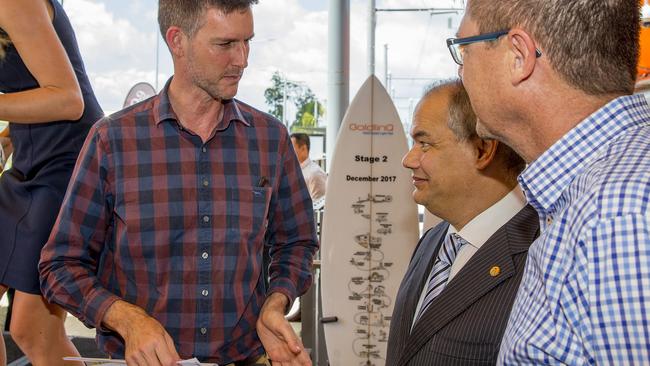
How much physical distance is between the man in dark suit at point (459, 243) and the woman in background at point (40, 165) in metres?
0.96

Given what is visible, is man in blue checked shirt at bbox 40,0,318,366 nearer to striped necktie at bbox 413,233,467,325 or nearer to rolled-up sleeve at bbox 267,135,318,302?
rolled-up sleeve at bbox 267,135,318,302

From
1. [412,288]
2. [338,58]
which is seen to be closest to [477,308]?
[412,288]

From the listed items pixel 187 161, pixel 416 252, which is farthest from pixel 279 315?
pixel 416 252

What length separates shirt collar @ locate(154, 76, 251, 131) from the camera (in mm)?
1779

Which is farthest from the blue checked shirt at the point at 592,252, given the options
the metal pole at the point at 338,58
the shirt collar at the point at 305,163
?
the metal pole at the point at 338,58

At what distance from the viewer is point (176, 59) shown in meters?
1.87

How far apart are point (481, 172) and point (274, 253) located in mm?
618

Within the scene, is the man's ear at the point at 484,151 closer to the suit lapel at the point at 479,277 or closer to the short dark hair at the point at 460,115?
the short dark hair at the point at 460,115

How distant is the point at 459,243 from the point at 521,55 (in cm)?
94

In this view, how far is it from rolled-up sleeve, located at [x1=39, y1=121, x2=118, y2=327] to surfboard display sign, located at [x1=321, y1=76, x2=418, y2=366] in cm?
302

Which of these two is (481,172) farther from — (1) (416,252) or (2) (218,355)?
(2) (218,355)

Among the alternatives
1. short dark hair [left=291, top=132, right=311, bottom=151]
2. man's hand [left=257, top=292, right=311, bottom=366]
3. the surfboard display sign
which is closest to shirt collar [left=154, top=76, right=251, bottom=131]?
man's hand [left=257, top=292, right=311, bottom=366]

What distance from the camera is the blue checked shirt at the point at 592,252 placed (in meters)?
0.74

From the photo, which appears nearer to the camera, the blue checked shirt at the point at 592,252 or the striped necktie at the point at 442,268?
the blue checked shirt at the point at 592,252
